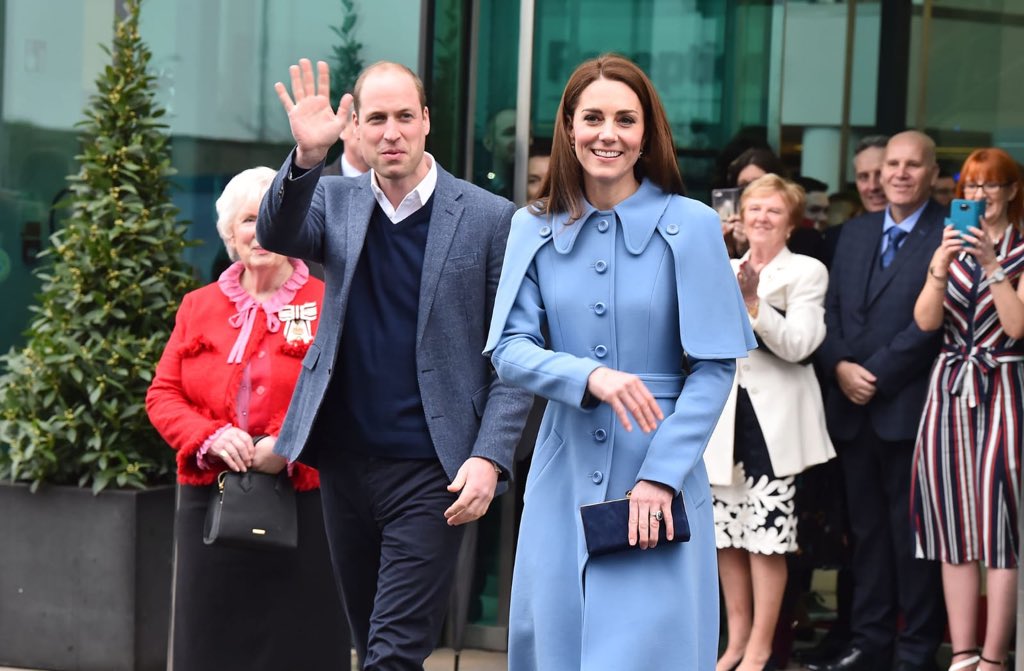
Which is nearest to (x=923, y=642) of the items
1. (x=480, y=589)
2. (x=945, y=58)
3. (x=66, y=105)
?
(x=480, y=589)

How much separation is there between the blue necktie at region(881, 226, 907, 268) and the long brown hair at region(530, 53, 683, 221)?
303 centimetres

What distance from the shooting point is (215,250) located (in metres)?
7.55

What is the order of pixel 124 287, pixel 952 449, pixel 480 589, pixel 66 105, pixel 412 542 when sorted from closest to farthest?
pixel 412 542 → pixel 952 449 → pixel 124 287 → pixel 480 589 → pixel 66 105

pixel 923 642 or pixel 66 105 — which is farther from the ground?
pixel 66 105

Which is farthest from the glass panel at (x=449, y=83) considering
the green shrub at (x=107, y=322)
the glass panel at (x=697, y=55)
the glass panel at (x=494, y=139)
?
the green shrub at (x=107, y=322)

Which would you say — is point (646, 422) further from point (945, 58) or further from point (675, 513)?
point (945, 58)

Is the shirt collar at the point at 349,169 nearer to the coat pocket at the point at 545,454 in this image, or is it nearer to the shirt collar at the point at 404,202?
the shirt collar at the point at 404,202

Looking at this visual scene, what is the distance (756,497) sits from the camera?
254 inches

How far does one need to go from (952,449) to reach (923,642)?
819 mm

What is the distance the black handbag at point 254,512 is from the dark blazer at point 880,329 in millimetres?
2546

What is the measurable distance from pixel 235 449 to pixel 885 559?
9.45 ft

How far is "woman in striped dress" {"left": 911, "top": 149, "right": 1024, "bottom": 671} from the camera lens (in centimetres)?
607

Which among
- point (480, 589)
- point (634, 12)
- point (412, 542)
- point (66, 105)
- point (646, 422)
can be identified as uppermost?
point (634, 12)

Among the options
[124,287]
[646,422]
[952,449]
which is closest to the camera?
[646,422]
